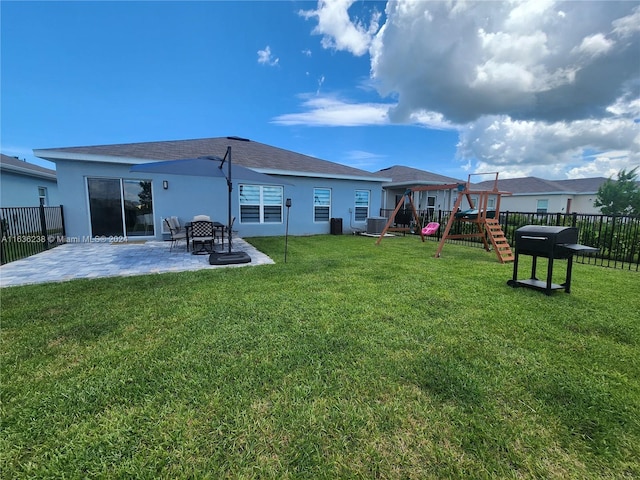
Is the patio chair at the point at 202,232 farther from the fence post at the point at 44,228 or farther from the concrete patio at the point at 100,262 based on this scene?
the fence post at the point at 44,228

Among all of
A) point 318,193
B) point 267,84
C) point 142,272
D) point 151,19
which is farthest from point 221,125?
point 142,272

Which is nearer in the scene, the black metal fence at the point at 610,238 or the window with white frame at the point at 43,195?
A: the black metal fence at the point at 610,238

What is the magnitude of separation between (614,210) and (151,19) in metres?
31.6

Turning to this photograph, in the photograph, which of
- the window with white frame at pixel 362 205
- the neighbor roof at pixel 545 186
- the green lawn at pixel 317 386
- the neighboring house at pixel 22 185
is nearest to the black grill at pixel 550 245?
the green lawn at pixel 317 386

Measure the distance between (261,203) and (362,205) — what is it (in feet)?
16.6

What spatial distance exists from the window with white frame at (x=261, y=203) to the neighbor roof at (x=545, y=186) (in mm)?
20120

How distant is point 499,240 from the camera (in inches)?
294

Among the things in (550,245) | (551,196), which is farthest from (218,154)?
(551,196)

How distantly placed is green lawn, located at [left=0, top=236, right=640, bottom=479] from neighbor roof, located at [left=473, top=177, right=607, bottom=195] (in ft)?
77.4

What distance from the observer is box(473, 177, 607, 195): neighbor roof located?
22.7 m

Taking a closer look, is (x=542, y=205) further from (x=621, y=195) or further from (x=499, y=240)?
(x=499, y=240)

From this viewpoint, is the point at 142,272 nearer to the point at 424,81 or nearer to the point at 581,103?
the point at 424,81

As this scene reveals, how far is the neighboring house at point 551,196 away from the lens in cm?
2241

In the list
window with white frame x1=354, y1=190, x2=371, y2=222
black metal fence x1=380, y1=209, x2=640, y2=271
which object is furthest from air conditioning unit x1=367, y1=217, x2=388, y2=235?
black metal fence x1=380, y1=209, x2=640, y2=271
